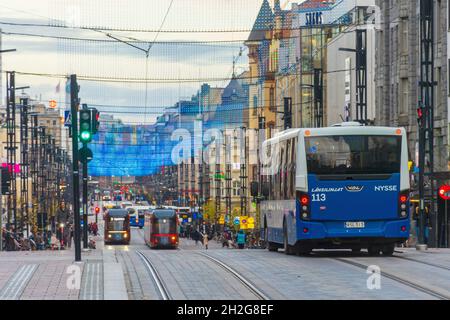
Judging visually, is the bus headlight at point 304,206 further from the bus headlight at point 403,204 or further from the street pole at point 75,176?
the street pole at point 75,176

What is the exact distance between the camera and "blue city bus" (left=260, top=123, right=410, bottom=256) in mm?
Result: 29953

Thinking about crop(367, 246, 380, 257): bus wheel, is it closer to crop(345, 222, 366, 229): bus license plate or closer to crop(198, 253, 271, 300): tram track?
crop(345, 222, 366, 229): bus license plate

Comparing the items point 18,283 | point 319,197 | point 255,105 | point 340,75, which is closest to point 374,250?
point 319,197

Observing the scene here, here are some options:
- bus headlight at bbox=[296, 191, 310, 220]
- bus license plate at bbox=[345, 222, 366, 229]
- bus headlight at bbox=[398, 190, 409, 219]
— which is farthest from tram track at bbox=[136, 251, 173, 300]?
bus headlight at bbox=[398, 190, 409, 219]

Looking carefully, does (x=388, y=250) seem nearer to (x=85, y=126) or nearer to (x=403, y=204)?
(x=403, y=204)

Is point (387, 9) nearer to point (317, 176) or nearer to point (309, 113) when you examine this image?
point (309, 113)

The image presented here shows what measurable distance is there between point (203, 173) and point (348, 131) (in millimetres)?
127760

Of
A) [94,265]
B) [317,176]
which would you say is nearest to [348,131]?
[317,176]

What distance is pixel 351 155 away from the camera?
98.6 feet

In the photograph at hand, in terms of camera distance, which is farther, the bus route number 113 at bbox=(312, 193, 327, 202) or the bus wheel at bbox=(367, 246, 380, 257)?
the bus wheel at bbox=(367, 246, 380, 257)

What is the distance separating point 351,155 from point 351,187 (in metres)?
0.78

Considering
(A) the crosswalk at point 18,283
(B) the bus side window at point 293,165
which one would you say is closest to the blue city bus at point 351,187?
(B) the bus side window at point 293,165

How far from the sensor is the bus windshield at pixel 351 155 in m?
30.0

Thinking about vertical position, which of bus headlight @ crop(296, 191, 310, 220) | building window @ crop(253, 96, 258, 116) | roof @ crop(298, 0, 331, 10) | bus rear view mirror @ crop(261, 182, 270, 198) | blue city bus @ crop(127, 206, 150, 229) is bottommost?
blue city bus @ crop(127, 206, 150, 229)
